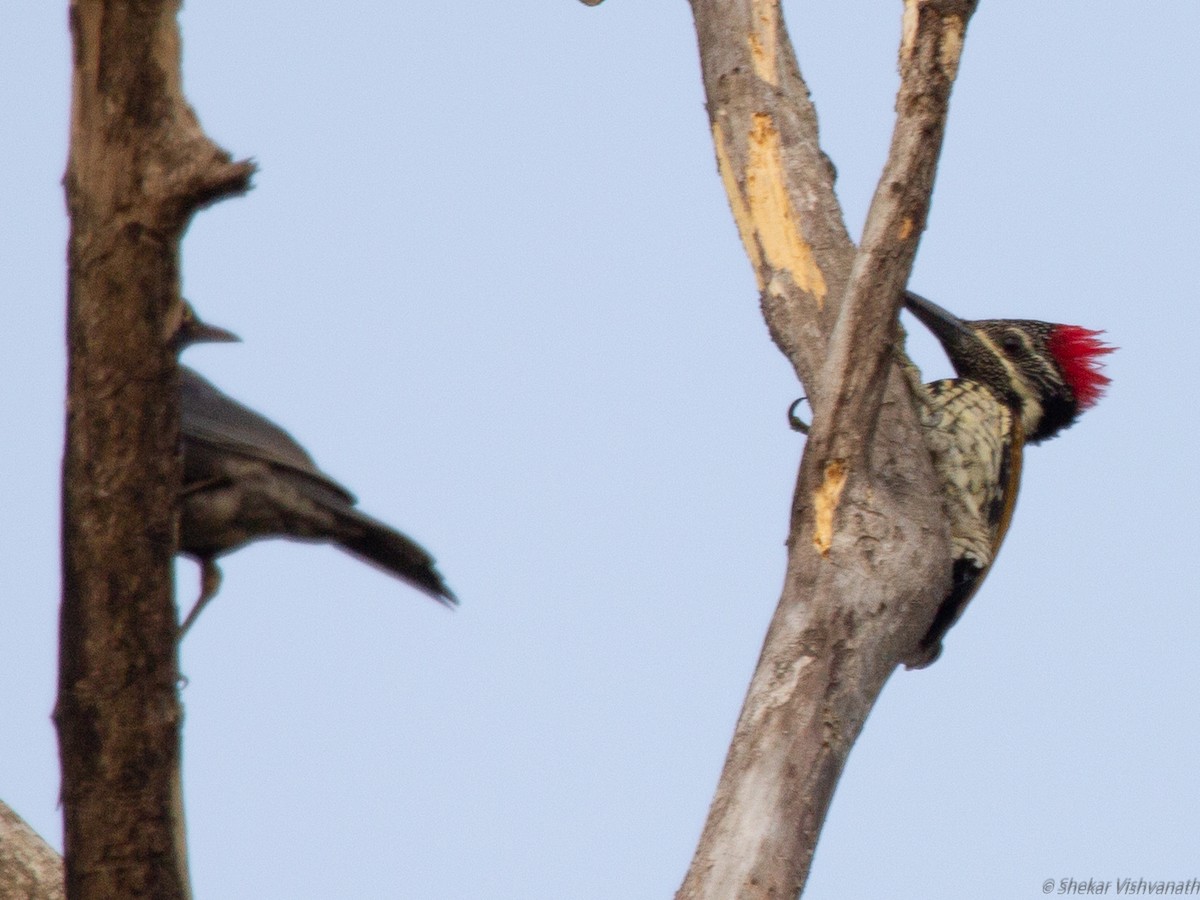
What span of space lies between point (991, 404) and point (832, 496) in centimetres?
189

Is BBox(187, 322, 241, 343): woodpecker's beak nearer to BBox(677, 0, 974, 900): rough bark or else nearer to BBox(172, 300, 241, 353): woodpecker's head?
BBox(172, 300, 241, 353): woodpecker's head

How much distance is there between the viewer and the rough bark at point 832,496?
3219 mm

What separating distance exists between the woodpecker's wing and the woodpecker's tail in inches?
2.9

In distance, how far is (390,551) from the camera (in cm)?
365

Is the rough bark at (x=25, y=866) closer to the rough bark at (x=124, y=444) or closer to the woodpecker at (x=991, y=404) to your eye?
the rough bark at (x=124, y=444)

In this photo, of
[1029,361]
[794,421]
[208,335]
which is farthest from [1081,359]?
[208,335]

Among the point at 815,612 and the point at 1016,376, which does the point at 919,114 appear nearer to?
the point at 815,612

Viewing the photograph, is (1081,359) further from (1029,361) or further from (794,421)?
(794,421)

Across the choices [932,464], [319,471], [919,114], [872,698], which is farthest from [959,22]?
[319,471]

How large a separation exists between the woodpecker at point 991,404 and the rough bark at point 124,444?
7.91ft

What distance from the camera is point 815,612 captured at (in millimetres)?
3533

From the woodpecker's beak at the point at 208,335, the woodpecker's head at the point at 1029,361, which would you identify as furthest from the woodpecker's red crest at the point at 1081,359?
the woodpecker's beak at the point at 208,335

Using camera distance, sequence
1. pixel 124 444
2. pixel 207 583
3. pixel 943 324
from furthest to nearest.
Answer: pixel 943 324 < pixel 207 583 < pixel 124 444

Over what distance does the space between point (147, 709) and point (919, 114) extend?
209 centimetres
